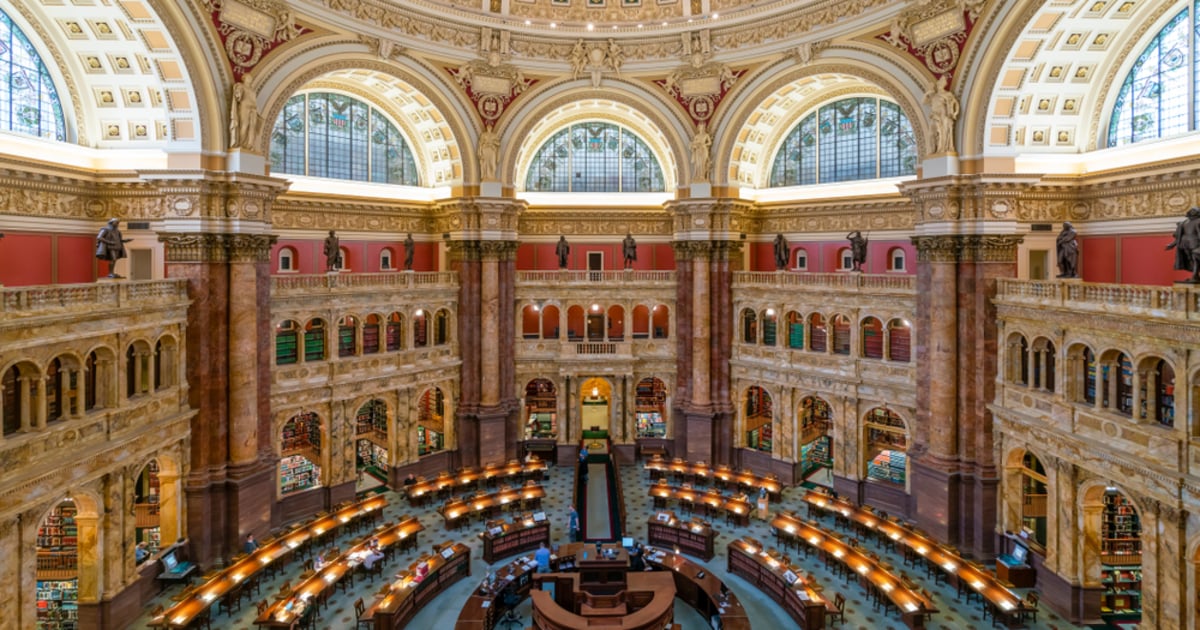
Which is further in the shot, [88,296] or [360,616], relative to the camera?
[360,616]

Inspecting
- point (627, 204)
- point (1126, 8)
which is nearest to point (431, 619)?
point (627, 204)

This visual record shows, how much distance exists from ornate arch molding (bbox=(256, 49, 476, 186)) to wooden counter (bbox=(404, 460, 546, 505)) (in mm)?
13804

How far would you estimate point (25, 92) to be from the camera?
69.9ft

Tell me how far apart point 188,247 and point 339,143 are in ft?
34.9

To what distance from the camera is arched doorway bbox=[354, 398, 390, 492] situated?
107ft

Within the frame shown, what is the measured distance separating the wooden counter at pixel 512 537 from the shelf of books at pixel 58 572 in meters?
12.0

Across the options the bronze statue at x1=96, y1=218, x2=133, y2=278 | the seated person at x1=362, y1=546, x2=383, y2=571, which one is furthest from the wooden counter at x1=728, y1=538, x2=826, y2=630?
the bronze statue at x1=96, y1=218, x2=133, y2=278

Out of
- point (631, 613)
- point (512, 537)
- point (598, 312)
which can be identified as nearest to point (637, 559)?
point (631, 613)

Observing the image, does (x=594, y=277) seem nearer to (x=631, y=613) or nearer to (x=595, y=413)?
(x=595, y=413)

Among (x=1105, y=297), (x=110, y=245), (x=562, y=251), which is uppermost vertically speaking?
(x=562, y=251)

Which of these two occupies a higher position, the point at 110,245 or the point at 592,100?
the point at 592,100

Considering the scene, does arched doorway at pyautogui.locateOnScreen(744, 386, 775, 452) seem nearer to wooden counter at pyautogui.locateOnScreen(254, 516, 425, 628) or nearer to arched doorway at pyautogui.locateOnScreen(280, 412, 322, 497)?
wooden counter at pyautogui.locateOnScreen(254, 516, 425, 628)

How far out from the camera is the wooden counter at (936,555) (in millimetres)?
18734

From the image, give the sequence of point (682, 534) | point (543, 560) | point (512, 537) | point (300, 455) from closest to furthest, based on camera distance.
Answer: point (543, 560) → point (512, 537) → point (682, 534) → point (300, 455)
